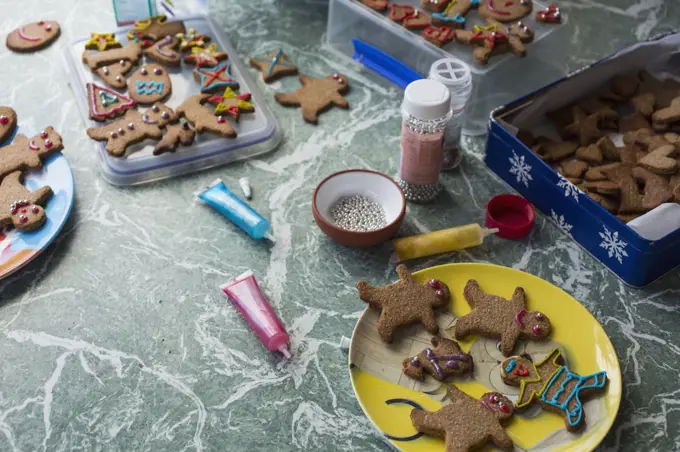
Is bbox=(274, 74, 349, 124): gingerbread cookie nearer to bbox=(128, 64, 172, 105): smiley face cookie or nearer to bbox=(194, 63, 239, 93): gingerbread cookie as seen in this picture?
Answer: bbox=(194, 63, 239, 93): gingerbread cookie

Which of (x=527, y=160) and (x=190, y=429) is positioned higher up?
(x=527, y=160)

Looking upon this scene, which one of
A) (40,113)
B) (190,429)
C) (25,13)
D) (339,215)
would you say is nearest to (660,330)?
(339,215)

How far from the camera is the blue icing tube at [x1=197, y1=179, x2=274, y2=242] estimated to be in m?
1.01

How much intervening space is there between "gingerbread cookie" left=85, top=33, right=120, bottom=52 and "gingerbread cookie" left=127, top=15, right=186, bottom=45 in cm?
3

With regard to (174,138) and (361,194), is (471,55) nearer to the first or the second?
(361,194)

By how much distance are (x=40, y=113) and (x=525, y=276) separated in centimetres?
81

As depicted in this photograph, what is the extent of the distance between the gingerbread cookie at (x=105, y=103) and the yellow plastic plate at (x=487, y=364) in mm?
544

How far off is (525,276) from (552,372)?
0.14m

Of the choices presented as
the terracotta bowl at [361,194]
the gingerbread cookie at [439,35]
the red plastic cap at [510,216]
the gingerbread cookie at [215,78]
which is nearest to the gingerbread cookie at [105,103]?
the gingerbread cookie at [215,78]

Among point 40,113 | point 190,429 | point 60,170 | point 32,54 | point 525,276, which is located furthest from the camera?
point 32,54

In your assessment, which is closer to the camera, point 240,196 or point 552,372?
point 552,372

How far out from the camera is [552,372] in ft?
2.69

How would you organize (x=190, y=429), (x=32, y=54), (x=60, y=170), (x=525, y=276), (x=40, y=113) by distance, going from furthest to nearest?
(x=32, y=54) < (x=40, y=113) < (x=60, y=170) < (x=525, y=276) < (x=190, y=429)

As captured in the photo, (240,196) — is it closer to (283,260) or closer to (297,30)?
(283,260)
